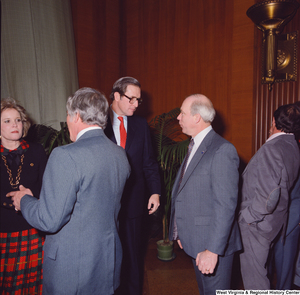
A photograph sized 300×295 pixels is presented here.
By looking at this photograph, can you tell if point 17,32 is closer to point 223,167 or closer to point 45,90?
point 45,90

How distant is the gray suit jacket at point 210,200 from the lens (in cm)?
137

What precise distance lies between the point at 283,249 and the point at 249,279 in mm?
417

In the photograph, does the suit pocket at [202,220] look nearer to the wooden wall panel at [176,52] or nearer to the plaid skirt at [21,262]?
the plaid skirt at [21,262]

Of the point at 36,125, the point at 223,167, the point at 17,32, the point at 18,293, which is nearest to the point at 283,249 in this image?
the point at 223,167

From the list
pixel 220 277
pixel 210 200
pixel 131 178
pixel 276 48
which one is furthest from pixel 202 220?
pixel 276 48

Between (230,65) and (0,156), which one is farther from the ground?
(230,65)

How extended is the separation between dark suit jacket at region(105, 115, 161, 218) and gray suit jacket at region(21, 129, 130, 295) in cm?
84

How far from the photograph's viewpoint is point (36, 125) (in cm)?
259

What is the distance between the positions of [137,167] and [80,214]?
1040 millimetres

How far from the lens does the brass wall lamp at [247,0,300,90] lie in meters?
2.79

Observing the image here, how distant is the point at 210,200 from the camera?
1451 mm

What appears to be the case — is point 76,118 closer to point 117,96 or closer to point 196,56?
point 117,96

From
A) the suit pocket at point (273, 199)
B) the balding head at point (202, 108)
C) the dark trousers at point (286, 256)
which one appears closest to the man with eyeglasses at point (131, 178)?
the balding head at point (202, 108)

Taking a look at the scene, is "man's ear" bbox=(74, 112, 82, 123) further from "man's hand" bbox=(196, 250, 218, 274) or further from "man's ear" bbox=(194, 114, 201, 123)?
"man's hand" bbox=(196, 250, 218, 274)
